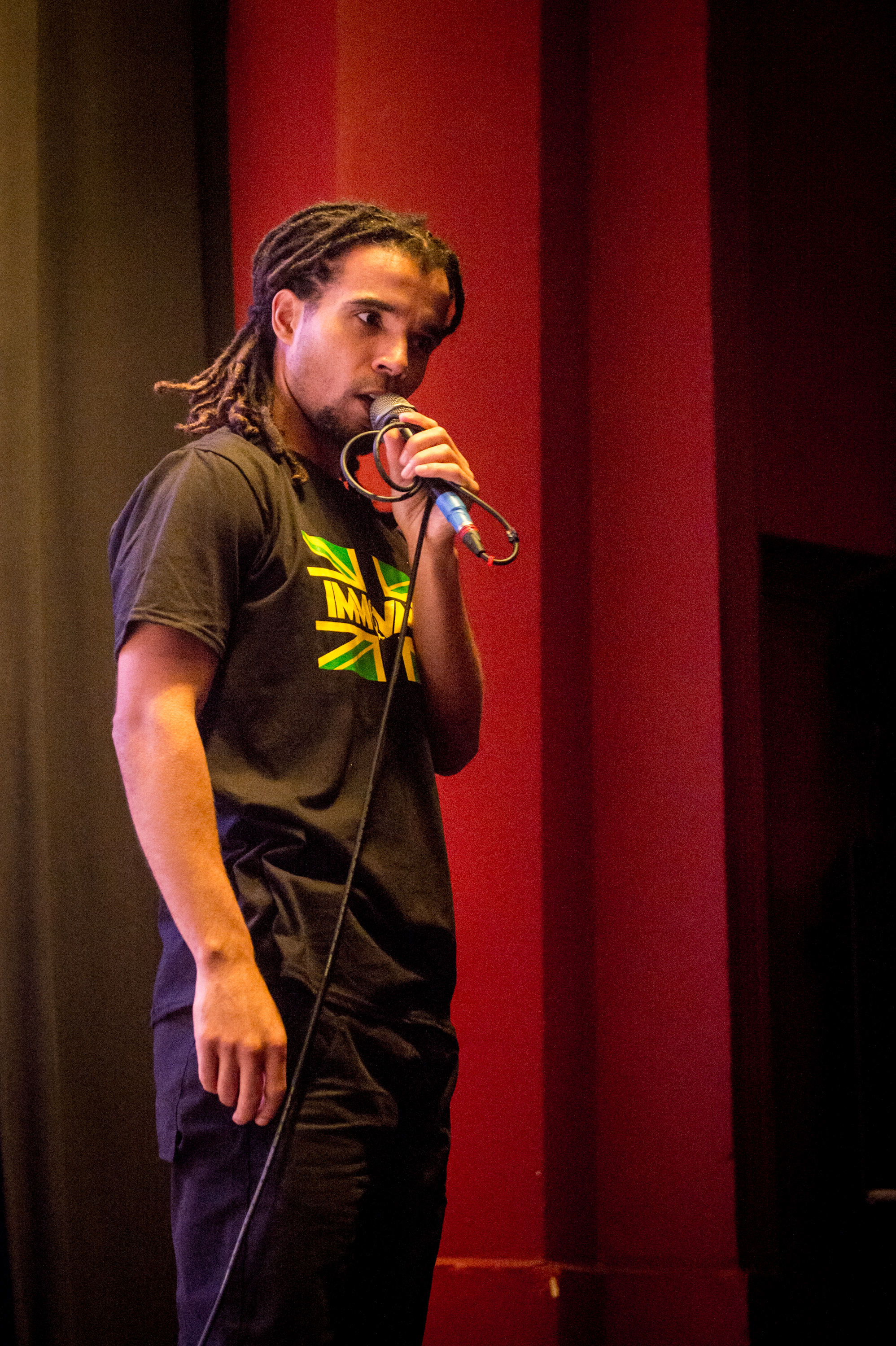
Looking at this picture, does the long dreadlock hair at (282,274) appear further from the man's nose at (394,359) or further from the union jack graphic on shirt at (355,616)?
the union jack graphic on shirt at (355,616)

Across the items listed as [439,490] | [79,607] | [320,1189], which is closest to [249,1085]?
[320,1189]

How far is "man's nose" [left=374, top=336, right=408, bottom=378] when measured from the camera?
4.30 ft

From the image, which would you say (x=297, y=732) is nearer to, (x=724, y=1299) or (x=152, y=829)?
(x=152, y=829)

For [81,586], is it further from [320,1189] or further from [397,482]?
[320,1189]

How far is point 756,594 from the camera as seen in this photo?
223cm

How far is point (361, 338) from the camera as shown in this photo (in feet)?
4.35

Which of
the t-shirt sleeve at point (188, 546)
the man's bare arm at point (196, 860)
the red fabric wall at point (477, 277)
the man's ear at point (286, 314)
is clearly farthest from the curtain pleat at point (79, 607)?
the man's bare arm at point (196, 860)

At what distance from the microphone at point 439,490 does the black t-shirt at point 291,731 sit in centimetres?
12

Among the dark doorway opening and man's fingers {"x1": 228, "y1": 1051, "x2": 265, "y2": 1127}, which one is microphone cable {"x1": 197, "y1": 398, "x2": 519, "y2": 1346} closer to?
man's fingers {"x1": 228, "y1": 1051, "x2": 265, "y2": 1127}

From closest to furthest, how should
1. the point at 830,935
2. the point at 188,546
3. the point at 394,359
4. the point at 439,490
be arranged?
the point at 188,546, the point at 439,490, the point at 394,359, the point at 830,935

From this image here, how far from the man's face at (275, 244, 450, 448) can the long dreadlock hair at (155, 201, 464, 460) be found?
0.02 meters

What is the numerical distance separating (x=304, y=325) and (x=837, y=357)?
1.79 m

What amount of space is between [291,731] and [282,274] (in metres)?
0.60

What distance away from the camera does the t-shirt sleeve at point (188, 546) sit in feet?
3.44
